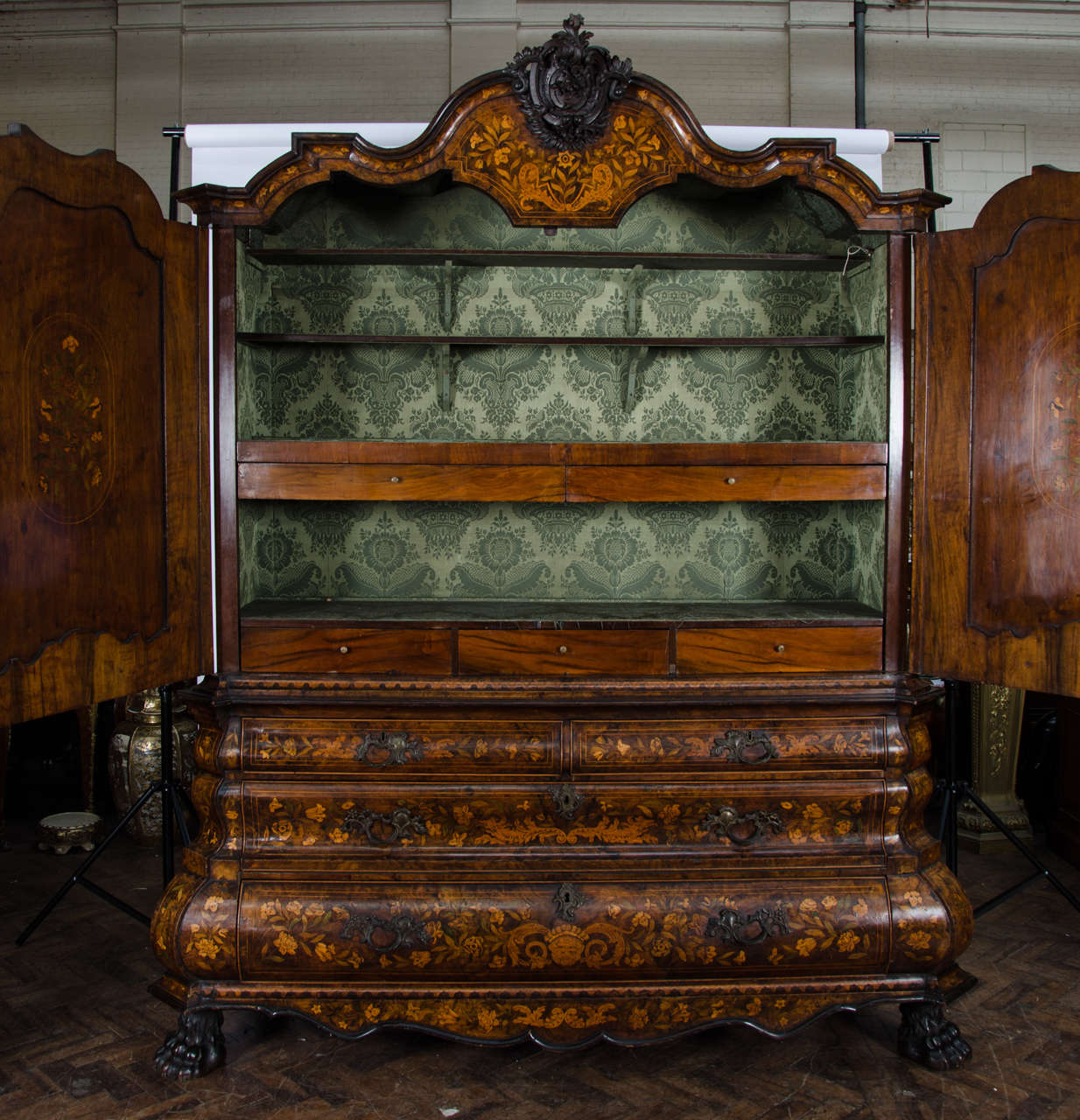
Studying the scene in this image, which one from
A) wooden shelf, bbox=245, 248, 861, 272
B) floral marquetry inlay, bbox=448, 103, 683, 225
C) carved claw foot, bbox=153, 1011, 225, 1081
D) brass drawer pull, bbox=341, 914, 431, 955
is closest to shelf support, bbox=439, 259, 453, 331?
wooden shelf, bbox=245, 248, 861, 272

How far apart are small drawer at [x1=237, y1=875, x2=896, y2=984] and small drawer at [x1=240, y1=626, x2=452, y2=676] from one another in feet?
1.95

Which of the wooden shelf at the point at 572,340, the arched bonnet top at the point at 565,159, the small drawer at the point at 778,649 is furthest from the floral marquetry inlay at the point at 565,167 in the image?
the small drawer at the point at 778,649

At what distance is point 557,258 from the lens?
309 cm

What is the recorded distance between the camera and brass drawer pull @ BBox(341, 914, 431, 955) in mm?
2713

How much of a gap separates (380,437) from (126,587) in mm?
1187

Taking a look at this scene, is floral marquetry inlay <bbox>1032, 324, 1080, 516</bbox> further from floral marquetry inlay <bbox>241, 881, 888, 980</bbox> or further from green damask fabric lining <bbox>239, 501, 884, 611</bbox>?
floral marquetry inlay <bbox>241, 881, 888, 980</bbox>

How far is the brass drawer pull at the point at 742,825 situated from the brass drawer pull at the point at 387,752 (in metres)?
0.80

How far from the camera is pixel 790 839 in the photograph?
2.81 meters

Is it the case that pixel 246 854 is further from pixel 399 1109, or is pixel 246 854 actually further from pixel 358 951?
pixel 399 1109

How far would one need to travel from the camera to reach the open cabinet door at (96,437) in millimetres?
2244

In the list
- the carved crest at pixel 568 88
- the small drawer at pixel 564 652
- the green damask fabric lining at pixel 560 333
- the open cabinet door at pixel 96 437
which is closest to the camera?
the open cabinet door at pixel 96 437

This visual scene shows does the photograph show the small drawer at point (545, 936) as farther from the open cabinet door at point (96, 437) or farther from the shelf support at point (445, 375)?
the shelf support at point (445, 375)

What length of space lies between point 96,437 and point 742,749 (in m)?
1.80

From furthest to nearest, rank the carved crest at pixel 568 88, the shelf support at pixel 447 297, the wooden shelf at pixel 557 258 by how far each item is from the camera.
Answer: the shelf support at pixel 447 297 → the wooden shelf at pixel 557 258 → the carved crest at pixel 568 88
